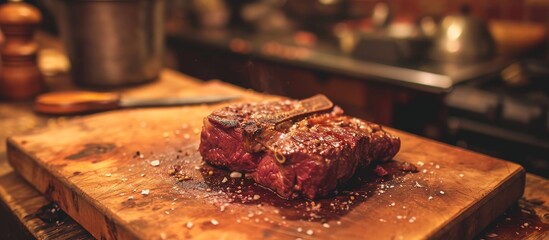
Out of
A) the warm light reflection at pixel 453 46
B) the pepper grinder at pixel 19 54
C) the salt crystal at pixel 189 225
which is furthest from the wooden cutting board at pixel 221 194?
the warm light reflection at pixel 453 46

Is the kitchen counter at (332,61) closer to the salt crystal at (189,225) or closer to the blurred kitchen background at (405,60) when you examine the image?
the blurred kitchen background at (405,60)

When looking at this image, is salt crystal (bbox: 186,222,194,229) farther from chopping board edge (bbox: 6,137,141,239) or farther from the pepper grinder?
the pepper grinder

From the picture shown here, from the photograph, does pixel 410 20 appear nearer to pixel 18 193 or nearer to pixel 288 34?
pixel 288 34

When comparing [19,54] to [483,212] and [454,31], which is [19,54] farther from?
[454,31]

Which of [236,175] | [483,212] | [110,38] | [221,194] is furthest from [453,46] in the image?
[221,194]

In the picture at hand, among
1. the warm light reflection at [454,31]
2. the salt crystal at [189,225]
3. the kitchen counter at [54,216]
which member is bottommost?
the kitchen counter at [54,216]

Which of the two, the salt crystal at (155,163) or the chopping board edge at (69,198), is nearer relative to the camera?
the chopping board edge at (69,198)

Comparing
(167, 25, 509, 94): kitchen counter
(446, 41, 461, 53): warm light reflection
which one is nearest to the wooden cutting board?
(167, 25, 509, 94): kitchen counter
